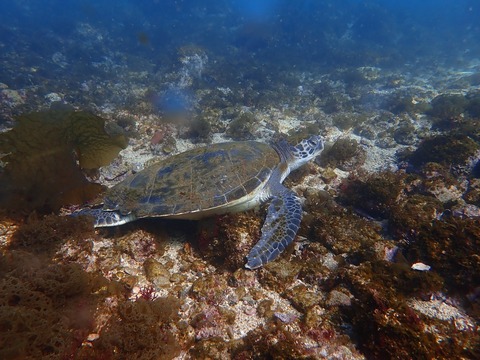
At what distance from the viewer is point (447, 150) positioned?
283 inches

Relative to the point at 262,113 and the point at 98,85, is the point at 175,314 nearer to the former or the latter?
the point at 262,113

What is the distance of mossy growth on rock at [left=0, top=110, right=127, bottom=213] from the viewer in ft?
15.5

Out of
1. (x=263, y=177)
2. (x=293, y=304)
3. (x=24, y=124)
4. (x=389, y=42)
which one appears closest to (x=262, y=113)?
(x=263, y=177)

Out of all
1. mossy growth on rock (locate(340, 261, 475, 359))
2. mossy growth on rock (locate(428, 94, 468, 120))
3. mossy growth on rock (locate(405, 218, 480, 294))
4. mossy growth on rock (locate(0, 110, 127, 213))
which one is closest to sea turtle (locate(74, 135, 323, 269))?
mossy growth on rock (locate(0, 110, 127, 213))

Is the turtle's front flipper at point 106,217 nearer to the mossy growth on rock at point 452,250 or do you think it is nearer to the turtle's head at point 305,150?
the turtle's head at point 305,150

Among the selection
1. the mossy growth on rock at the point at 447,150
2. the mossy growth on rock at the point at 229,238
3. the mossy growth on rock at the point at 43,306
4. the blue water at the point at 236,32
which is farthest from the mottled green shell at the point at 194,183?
the blue water at the point at 236,32

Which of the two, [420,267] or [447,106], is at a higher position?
[447,106]

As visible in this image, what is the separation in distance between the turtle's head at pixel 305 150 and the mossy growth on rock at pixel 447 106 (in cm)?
877

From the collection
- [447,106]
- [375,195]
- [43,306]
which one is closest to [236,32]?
[447,106]

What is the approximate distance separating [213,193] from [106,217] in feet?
6.65

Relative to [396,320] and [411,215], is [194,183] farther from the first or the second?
[411,215]

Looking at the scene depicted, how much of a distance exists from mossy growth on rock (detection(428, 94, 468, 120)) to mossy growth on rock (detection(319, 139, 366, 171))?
21.9ft

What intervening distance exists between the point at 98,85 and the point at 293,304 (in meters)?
20.4

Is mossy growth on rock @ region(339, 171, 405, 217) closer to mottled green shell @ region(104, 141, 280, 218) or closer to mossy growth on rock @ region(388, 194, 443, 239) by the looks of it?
mossy growth on rock @ region(388, 194, 443, 239)
